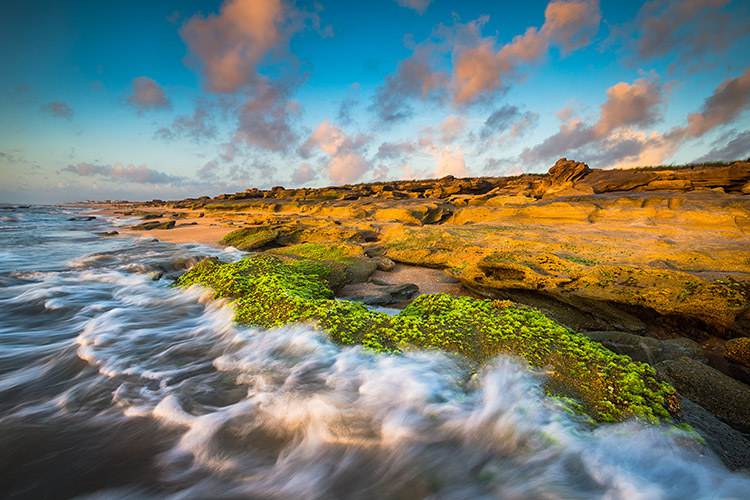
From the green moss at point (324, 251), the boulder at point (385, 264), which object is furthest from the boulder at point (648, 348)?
the green moss at point (324, 251)

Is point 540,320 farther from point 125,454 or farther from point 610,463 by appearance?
point 125,454

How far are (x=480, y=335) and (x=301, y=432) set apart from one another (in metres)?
1.88

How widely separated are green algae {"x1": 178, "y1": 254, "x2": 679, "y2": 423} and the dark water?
174 millimetres

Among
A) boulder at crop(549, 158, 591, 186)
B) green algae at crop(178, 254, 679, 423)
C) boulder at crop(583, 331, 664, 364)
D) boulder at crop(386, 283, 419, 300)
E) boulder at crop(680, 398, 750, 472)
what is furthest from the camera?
boulder at crop(549, 158, 591, 186)

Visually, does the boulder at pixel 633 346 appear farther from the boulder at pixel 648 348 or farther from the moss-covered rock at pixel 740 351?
the moss-covered rock at pixel 740 351

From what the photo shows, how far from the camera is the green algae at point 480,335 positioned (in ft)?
7.14

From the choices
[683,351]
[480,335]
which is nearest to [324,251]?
[480,335]

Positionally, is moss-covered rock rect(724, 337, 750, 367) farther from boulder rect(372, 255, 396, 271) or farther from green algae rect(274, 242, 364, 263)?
green algae rect(274, 242, 364, 263)

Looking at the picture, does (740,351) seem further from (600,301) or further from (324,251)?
(324,251)

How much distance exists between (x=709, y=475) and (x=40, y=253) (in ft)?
51.5

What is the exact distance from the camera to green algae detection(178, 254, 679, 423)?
2176 millimetres

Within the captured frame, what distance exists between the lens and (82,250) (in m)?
10.4

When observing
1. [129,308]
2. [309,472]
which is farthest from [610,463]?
[129,308]

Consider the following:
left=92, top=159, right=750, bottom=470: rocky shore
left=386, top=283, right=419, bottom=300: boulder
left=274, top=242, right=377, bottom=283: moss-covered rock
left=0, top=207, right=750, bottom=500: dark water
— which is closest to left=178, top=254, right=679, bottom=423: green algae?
left=92, top=159, right=750, bottom=470: rocky shore
